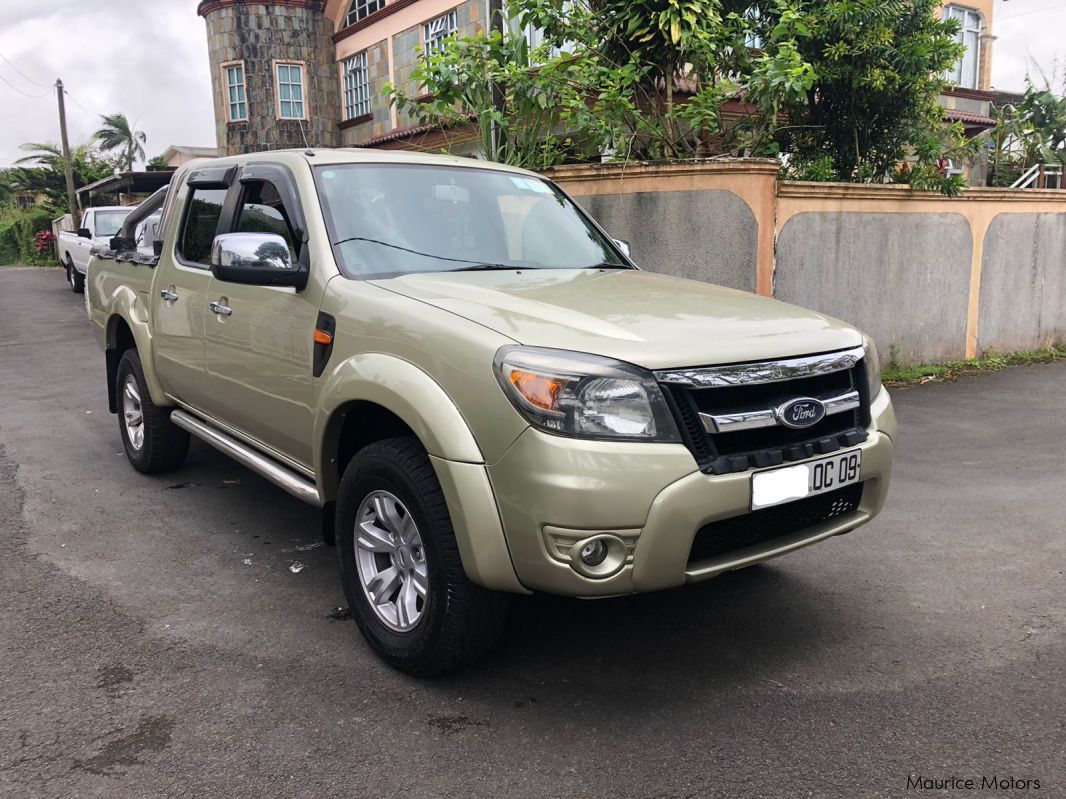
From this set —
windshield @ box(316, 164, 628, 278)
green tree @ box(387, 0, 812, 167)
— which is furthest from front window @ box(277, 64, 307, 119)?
windshield @ box(316, 164, 628, 278)

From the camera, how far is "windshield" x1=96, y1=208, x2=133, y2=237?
17.9 metres

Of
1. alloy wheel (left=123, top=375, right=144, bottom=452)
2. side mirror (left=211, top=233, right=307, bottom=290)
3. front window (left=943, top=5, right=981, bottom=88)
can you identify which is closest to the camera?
side mirror (left=211, top=233, right=307, bottom=290)

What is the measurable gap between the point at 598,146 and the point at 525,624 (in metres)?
6.19

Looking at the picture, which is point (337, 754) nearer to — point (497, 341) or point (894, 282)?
point (497, 341)

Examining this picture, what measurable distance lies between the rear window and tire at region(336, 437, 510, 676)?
6.39 feet

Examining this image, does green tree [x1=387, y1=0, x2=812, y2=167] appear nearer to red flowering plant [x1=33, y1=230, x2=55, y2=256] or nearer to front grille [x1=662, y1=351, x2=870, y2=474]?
front grille [x1=662, y1=351, x2=870, y2=474]

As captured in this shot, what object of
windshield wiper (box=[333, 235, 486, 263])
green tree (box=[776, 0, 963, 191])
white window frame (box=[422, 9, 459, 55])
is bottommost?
windshield wiper (box=[333, 235, 486, 263])

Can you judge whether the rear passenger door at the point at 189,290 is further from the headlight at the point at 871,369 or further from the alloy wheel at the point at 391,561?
the headlight at the point at 871,369

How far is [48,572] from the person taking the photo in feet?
13.7

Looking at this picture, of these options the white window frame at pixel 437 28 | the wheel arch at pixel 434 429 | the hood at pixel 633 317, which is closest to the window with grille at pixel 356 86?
the white window frame at pixel 437 28

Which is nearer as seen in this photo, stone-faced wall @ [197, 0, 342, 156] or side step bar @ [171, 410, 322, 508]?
side step bar @ [171, 410, 322, 508]

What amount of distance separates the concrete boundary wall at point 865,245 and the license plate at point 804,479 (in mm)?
5081

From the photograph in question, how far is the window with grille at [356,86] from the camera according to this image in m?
22.4

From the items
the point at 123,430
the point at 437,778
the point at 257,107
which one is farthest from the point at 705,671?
the point at 257,107
